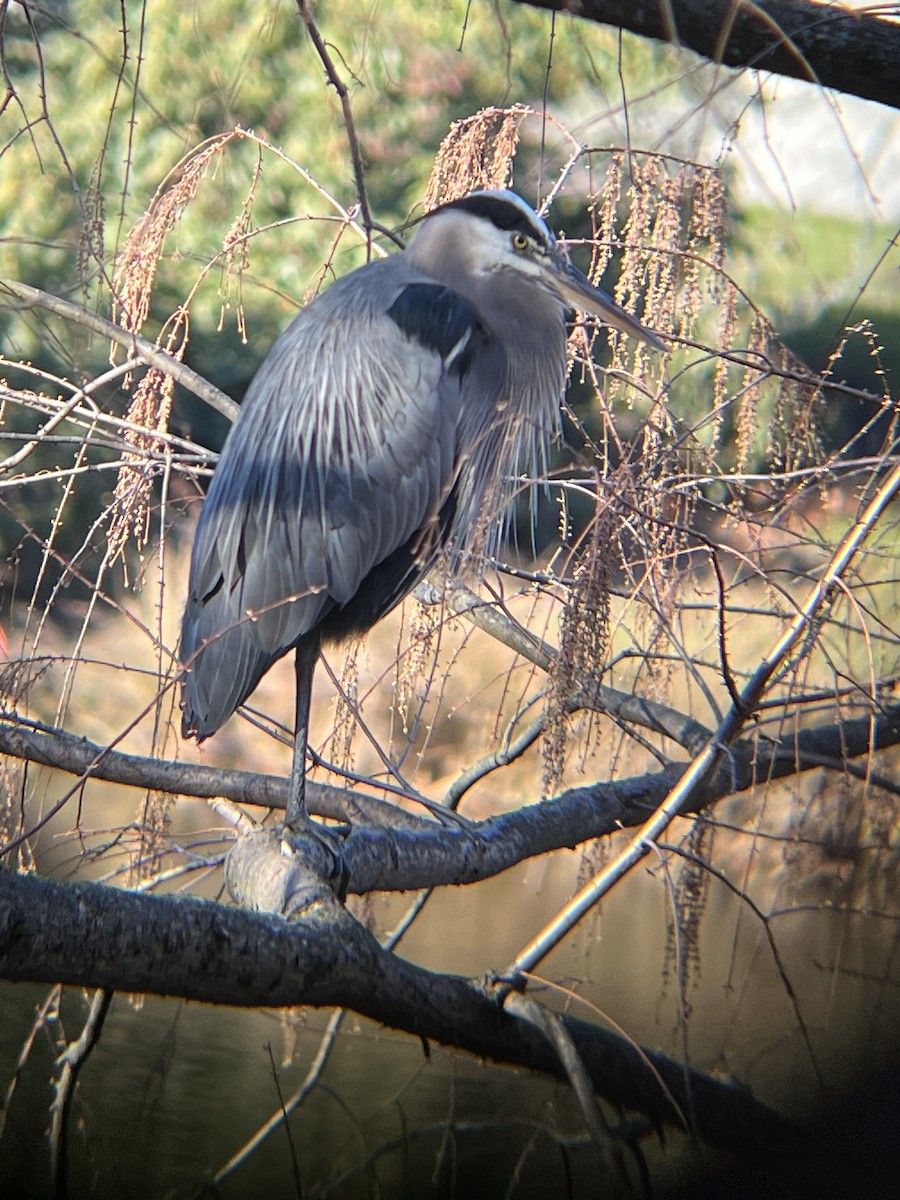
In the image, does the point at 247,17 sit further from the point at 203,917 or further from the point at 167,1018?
the point at 203,917

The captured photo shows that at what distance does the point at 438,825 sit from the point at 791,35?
52.2 inches

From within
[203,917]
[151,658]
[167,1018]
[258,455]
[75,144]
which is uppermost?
[75,144]

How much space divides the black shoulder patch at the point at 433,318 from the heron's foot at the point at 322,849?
820 millimetres

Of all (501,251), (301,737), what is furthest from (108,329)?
(301,737)

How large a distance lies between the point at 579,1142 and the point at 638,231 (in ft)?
4.94

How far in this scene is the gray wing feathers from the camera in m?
2.18

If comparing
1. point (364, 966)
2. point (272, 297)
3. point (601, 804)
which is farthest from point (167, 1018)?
point (272, 297)

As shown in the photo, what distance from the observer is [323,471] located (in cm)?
226

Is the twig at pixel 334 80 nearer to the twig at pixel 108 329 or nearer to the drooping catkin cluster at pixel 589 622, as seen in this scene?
the drooping catkin cluster at pixel 589 622

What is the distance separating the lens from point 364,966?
4.66 feet

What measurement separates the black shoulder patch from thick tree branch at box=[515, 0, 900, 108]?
2.31ft

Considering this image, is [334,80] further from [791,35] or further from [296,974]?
[296,974]

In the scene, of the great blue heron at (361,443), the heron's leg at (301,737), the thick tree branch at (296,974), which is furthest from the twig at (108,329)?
the thick tree branch at (296,974)

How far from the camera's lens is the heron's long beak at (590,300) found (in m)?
2.01
